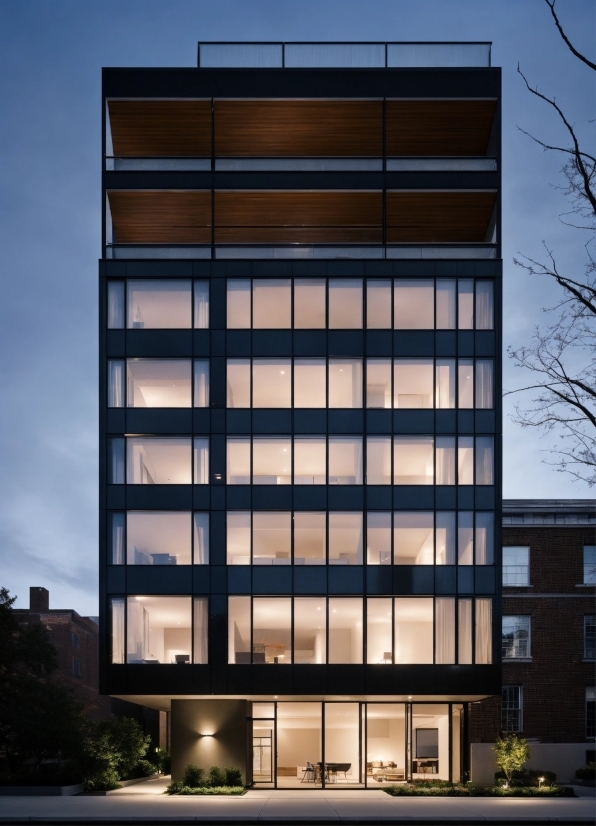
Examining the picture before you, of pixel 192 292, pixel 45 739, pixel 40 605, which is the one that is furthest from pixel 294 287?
pixel 40 605

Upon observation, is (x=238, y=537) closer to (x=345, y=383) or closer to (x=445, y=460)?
(x=345, y=383)

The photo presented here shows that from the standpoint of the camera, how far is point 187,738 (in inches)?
1634

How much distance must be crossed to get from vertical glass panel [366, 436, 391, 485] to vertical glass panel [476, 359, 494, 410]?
4.52m

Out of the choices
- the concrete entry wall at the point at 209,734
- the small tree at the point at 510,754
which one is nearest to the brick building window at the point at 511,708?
the small tree at the point at 510,754

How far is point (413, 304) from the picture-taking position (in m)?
43.7

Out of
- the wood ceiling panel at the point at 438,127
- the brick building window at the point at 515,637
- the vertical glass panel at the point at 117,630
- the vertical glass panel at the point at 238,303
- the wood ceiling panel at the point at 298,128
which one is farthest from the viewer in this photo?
the brick building window at the point at 515,637

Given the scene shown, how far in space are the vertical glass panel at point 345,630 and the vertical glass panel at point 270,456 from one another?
6.12 meters

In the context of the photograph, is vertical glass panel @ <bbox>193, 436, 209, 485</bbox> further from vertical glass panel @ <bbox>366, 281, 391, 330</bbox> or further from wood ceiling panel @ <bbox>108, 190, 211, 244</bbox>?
wood ceiling panel @ <bbox>108, 190, 211, 244</bbox>

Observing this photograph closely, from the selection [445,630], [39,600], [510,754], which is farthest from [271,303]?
[39,600]

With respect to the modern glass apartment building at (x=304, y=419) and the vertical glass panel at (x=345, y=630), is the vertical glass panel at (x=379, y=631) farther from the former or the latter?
the vertical glass panel at (x=345, y=630)

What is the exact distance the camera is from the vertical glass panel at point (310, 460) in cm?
4231

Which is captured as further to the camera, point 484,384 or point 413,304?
point 413,304

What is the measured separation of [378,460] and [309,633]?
319 inches

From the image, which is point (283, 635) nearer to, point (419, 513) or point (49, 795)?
point (419, 513)
